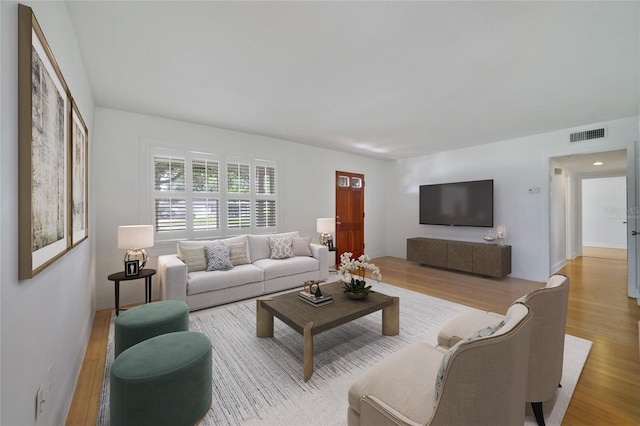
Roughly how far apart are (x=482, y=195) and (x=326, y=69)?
4.37 meters

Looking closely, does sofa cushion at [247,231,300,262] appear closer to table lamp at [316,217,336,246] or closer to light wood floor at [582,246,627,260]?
table lamp at [316,217,336,246]

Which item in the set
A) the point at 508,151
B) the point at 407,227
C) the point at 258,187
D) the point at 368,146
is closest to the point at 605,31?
→ the point at 508,151

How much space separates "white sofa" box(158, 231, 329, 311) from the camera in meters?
3.27

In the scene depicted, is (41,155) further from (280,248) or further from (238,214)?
(238,214)

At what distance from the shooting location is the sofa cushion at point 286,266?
396 cm

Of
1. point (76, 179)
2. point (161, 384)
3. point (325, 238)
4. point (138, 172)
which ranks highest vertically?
point (138, 172)

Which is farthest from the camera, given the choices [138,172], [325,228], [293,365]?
[325,228]

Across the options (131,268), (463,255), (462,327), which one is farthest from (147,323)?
(463,255)

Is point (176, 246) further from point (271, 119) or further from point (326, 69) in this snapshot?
point (326, 69)

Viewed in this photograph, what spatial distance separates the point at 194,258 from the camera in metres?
3.62

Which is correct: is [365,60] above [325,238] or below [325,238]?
above

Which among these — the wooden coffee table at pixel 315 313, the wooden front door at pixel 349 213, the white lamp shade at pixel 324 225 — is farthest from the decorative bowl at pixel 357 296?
the wooden front door at pixel 349 213

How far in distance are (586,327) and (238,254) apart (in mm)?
4354

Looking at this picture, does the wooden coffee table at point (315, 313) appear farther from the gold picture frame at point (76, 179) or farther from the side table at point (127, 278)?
the gold picture frame at point (76, 179)
